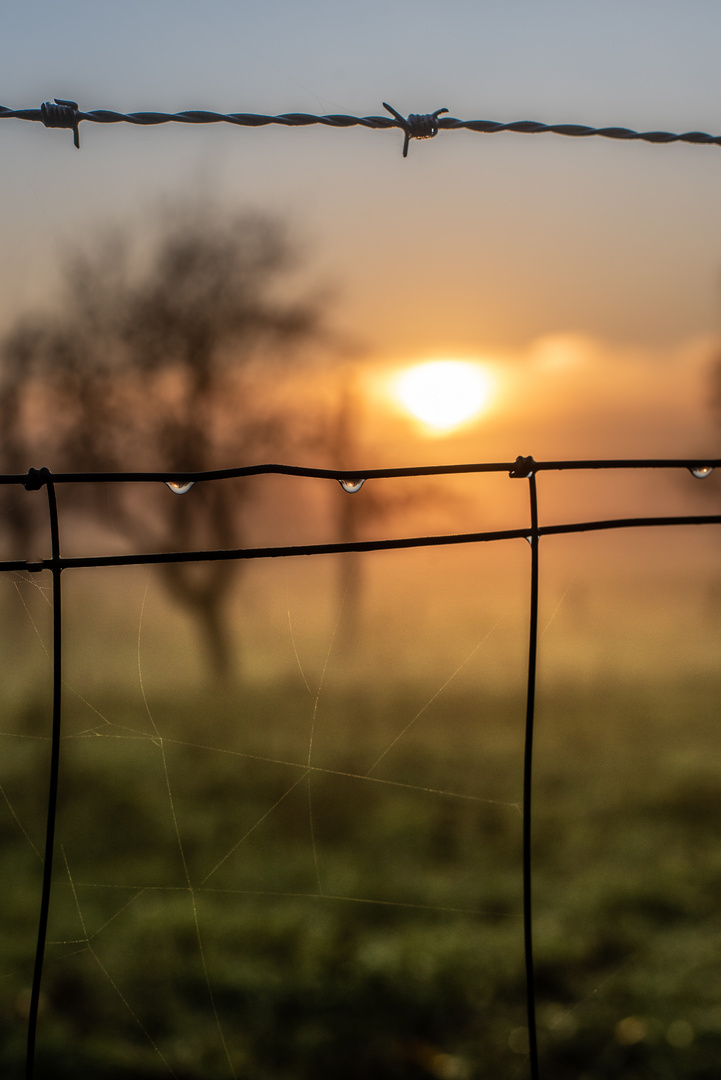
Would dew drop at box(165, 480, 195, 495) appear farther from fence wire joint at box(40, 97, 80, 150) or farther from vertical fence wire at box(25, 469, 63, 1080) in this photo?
fence wire joint at box(40, 97, 80, 150)

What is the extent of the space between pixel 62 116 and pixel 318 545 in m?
0.92

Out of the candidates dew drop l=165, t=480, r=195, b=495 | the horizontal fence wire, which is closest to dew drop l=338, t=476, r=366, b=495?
the horizontal fence wire

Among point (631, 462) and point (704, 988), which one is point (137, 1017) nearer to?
point (704, 988)

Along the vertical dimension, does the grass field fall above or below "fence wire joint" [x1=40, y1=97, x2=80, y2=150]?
below

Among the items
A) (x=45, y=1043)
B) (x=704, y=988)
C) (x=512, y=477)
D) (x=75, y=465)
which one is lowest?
(x=45, y=1043)

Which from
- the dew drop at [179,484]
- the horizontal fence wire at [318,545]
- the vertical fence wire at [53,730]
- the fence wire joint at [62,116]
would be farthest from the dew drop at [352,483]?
the fence wire joint at [62,116]

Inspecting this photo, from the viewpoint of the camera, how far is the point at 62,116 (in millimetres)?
1399

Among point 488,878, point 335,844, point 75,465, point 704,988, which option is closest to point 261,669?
point 704,988

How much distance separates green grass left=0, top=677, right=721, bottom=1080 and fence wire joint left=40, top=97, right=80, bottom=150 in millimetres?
1160

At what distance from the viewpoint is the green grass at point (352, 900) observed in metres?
3.45

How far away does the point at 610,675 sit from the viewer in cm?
752

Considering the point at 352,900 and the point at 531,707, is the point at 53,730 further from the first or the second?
the point at 352,900

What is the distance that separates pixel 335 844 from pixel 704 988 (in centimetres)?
305

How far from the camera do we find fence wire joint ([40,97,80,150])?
1390mm
